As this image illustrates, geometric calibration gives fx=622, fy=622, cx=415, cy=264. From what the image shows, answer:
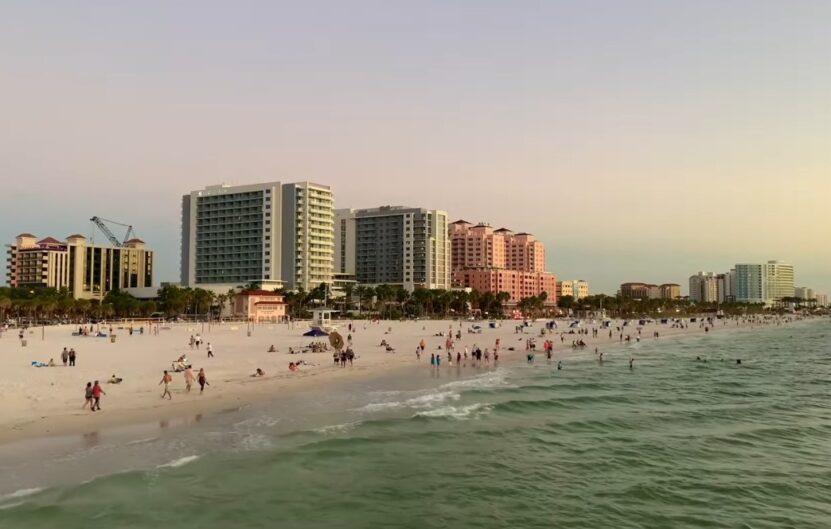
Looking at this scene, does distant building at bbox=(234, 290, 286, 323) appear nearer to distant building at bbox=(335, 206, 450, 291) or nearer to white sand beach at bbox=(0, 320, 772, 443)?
white sand beach at bbox=(0, 320, 772, 443)

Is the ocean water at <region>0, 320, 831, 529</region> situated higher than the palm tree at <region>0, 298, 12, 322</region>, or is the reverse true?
the palm tree at <region>0, 298, 12, 322</region>

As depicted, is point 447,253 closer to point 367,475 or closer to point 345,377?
point 345,377

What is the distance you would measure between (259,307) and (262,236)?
153 ft

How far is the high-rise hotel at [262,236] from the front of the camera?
153m

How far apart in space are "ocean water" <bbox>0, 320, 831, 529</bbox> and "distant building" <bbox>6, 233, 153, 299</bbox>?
166902 mm

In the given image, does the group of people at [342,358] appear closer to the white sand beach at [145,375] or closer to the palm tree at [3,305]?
the white sand beach at [145,375]

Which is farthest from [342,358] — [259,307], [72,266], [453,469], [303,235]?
[72,266]

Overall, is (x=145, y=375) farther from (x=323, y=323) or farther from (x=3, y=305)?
(x=3, y=305)

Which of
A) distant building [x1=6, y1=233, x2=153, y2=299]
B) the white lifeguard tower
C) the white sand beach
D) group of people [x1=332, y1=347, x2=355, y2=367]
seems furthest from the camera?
distant building [x1=6, y1=233, x2=153, y2=299]

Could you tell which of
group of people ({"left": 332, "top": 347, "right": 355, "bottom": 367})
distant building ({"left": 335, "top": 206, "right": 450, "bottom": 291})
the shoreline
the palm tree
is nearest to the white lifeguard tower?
the shoreline

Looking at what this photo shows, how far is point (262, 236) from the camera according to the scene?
153000 millimetres

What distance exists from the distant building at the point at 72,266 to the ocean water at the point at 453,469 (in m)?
167

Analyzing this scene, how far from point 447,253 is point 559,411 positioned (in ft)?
543

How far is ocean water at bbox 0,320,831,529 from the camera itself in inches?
Result: 596
